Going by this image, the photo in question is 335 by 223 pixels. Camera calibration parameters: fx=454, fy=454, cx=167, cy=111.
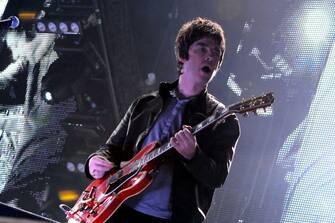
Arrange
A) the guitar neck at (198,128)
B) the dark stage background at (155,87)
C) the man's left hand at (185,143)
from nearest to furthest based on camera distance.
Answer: the man's left hand at (185,143) → the guitar neck at (198,128) → the dark stage background at (155,87)

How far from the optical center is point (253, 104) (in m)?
2.09

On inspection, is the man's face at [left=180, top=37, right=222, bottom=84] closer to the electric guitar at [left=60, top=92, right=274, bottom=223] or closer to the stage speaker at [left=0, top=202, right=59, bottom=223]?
the electric guitar at [left=60, top=92, right=274, bottom=223]

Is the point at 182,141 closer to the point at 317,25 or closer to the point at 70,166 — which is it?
the point at 317,25

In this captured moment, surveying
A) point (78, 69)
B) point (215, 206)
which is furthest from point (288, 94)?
point (78, 69)

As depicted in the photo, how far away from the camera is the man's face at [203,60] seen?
223cm

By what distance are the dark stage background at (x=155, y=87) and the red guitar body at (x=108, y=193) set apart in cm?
288

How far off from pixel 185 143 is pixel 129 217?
19.7 inches

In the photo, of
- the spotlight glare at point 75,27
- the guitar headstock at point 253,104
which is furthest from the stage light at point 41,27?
the guitar headstock at point 253,104

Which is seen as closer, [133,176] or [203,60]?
[133,176]

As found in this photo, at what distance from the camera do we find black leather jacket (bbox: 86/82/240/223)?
1939 mm

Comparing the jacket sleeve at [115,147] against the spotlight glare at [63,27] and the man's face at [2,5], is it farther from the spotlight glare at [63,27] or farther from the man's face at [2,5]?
the man's face at [2,5]

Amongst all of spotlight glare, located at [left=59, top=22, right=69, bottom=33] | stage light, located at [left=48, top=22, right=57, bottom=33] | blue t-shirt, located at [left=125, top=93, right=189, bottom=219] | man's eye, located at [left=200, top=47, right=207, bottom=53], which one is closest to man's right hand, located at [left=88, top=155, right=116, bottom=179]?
blue t-shirt, located at [left=125, top=93, right=189, bottom=219]

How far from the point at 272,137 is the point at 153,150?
3.21 metres

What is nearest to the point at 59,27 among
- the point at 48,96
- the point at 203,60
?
the point at 48,96
